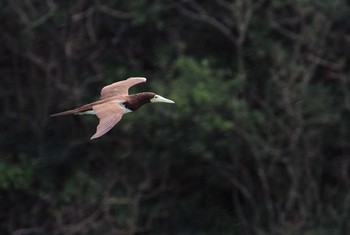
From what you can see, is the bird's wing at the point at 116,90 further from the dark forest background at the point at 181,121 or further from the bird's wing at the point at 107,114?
the dark forest background at the point at 181,121

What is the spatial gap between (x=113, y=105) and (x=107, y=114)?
305 millimetres

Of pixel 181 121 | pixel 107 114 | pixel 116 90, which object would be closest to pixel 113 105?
pixel 107 114

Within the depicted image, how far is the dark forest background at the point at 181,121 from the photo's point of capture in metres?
14.3

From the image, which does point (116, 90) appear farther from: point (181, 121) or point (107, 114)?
point (181, 121)

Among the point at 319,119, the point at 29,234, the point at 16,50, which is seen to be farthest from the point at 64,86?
the point at 319,119

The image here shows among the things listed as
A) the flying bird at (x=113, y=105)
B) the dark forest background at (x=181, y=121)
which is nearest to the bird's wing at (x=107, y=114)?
the flying bird at (x=113, y=105)

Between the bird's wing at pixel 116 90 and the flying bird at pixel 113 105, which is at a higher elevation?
the bird's wing at pixel 116 90

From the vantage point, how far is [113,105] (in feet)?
31.8

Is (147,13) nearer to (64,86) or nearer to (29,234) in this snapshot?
(64,86)

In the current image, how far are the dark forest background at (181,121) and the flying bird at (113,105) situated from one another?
323 cm

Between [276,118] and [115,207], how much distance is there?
1968mm

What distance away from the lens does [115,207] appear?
1459 centimetres

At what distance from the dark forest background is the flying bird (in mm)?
3231

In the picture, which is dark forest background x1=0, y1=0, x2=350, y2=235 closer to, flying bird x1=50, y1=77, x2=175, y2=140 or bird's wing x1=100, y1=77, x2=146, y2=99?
bird's wing x1=100, y1=77, x2=146, y2=99
